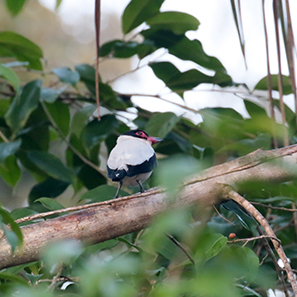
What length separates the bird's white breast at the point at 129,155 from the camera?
3.68ft

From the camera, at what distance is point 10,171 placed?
5.64ft

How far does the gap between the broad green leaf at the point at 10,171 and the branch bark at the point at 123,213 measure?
0.89 meters

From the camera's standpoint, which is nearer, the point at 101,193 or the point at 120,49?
the point at 101,193

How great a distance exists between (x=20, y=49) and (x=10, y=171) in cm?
58

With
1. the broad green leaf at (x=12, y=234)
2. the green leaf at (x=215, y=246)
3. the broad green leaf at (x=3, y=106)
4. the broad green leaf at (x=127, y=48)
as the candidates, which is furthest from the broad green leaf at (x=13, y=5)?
the broad green leaf at (x=3, y=106)

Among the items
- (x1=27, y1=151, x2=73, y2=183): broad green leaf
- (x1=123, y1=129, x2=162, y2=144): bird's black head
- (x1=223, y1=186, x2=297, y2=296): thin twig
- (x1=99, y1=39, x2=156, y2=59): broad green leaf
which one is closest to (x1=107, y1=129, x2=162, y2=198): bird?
(x1=123, y1=129, x2=162, y2=144): bird's black head

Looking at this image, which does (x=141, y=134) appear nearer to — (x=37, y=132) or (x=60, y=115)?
(x=60, y=115)

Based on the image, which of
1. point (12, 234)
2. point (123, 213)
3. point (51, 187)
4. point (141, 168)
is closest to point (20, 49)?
→ point (51, 187)

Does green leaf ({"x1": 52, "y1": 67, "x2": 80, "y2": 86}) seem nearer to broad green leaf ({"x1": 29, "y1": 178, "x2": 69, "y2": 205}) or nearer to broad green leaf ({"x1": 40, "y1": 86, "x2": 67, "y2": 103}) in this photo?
broad green leaf ({"x1": 40, "y1": 86, "x2": 67, "y2": 103})

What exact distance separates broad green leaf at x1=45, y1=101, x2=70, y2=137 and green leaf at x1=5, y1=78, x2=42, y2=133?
0.15 meters

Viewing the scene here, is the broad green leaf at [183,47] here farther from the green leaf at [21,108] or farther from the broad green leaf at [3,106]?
the broad green leaf at [3,106]

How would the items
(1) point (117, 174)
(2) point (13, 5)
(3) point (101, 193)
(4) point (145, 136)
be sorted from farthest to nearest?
(4) point (145, 136)
(3) point (101, 193)
(1) point (117, 174)
(2) point (13, 5)

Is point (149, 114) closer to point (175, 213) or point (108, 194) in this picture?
point (108, 194)

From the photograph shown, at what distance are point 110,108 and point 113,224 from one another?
0.94 m
